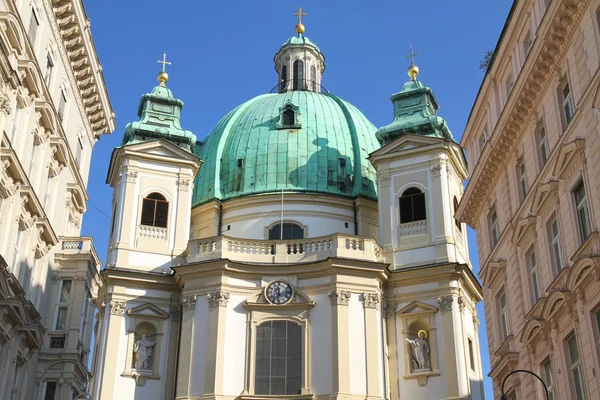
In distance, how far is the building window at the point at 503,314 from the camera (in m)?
26.0

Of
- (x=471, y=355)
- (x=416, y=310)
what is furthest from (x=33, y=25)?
(x=471, y=355)

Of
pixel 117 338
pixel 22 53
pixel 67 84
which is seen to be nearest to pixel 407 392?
pixel 117 338

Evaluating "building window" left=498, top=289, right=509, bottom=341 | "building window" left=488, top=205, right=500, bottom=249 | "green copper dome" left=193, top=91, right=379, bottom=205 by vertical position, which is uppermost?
"green copper dome" left=193, top=91, right=379, bottom=205

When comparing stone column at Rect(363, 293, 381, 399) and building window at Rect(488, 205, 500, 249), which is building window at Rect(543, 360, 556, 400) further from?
stone column at Rect(363, 293, 381, 399)

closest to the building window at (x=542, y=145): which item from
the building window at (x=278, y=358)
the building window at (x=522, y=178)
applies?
the building window at (x=522, y=178)

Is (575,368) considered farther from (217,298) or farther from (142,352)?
(142,352)

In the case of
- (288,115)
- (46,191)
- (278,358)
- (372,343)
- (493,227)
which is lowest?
(278,358)

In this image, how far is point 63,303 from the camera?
110 feet

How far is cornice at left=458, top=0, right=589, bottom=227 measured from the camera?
21.1 metres

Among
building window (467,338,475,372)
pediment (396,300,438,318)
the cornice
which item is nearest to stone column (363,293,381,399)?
pediment (396,300,438,318)

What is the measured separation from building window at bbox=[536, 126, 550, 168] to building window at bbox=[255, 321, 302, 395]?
17.1m

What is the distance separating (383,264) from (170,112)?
14943 mm

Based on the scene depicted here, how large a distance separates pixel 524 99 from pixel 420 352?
1669cm

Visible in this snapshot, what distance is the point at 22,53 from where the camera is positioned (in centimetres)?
2542
